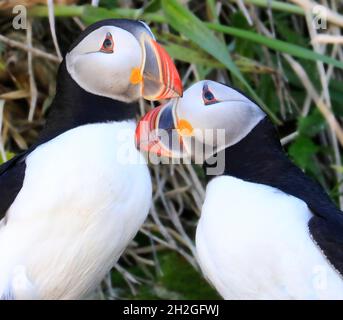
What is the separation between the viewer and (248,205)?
359 cm

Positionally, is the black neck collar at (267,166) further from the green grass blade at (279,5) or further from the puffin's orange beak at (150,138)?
the green grass blade at (279,5)

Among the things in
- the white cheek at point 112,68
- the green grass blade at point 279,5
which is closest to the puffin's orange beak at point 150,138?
the white cheek at point 112,68

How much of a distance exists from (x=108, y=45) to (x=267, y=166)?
23.7 inches

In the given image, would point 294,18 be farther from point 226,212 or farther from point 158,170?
point 226,212

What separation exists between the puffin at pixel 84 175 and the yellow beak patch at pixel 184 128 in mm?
94

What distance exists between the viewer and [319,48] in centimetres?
464

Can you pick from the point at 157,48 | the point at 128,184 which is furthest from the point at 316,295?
the point at 157,48

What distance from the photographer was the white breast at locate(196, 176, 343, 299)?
350 centimetres

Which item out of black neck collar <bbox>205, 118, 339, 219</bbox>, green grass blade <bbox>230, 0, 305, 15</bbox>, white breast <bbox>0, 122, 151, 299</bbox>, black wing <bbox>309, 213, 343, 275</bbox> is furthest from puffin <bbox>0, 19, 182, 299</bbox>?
green grass blade <bbox>230, 0, 305, 15</bbox>

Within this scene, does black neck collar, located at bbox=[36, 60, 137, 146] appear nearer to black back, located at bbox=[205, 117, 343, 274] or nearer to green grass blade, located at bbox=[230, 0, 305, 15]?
black back, located at bbox=[205, 117, 343, 274]

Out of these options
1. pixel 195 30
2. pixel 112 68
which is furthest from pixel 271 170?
pixel 195 30

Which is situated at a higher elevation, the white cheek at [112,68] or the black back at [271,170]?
the white cheek at [112,68]

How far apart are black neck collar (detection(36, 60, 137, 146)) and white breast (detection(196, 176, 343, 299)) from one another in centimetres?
45

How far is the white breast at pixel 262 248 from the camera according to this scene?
3504mm
